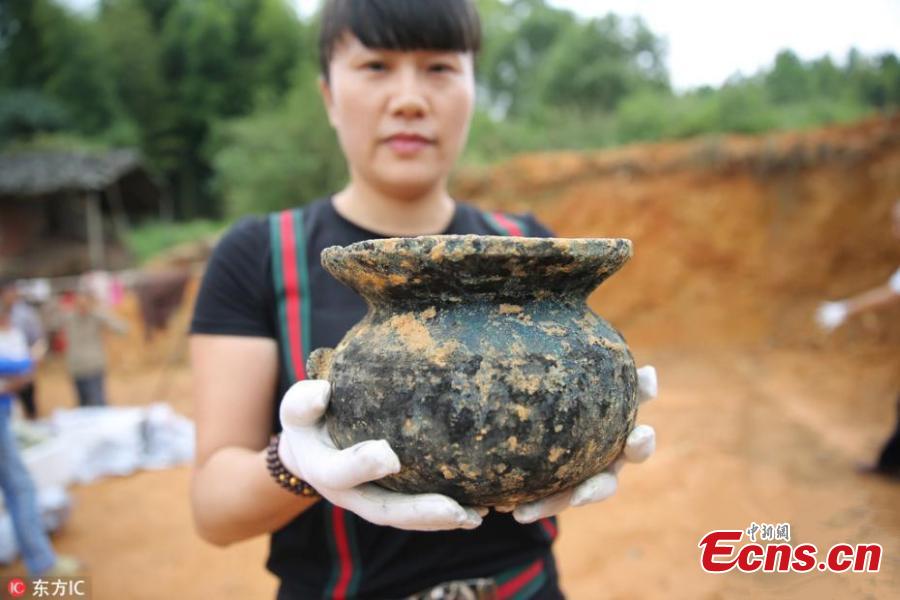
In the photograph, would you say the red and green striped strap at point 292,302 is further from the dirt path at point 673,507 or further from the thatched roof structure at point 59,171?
the thatched roof structure at point 59,171

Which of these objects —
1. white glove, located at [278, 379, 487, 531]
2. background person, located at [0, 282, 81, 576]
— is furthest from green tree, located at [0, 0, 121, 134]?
white glove, located at [278, 379, 487, 531]

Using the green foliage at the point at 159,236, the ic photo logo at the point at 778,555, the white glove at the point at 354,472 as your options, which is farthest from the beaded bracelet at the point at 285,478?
the green foliage at the point at 159,236

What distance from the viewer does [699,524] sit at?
14.2 ft

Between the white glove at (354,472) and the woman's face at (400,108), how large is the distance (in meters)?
0.72

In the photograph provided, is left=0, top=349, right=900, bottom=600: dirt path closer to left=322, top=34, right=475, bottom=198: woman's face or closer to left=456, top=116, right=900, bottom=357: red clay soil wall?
left=322, top=34, right=475, bottom=198: woman's face

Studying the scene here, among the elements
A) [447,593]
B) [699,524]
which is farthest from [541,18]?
[447,593]

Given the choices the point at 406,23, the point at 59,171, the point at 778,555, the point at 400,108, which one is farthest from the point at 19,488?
the point at 59,171

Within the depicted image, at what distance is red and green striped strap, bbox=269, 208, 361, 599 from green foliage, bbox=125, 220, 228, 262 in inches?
759

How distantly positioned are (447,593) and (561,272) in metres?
0.94

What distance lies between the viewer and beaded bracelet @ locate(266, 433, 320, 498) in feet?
4.25

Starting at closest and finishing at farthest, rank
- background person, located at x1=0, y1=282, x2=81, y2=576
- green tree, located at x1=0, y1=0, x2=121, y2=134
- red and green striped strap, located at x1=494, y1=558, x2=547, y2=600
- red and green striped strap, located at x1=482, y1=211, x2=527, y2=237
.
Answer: red and green striped strap, located at x1=494, y1=558, x2=547, y2=600, red and green striped strap, located at x1=482, y1=211, x2=527, y2=237, background person, located at x1=0, y1=282, x2=81, y2=576, green tree, located at x1=0, y1=0, x2=121, y2=134

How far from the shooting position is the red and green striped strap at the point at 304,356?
5.09ft

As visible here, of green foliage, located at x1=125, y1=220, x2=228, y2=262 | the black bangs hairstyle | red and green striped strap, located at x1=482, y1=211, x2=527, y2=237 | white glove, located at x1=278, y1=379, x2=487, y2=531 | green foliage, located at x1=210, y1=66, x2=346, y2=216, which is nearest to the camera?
white glove, located at x1=278, y1=379, x2=487, y2=531

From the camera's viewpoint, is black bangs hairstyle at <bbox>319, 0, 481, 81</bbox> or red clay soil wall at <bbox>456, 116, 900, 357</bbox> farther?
red clay soil wall at <bbox>456, 116, 900, 357</bbox>
